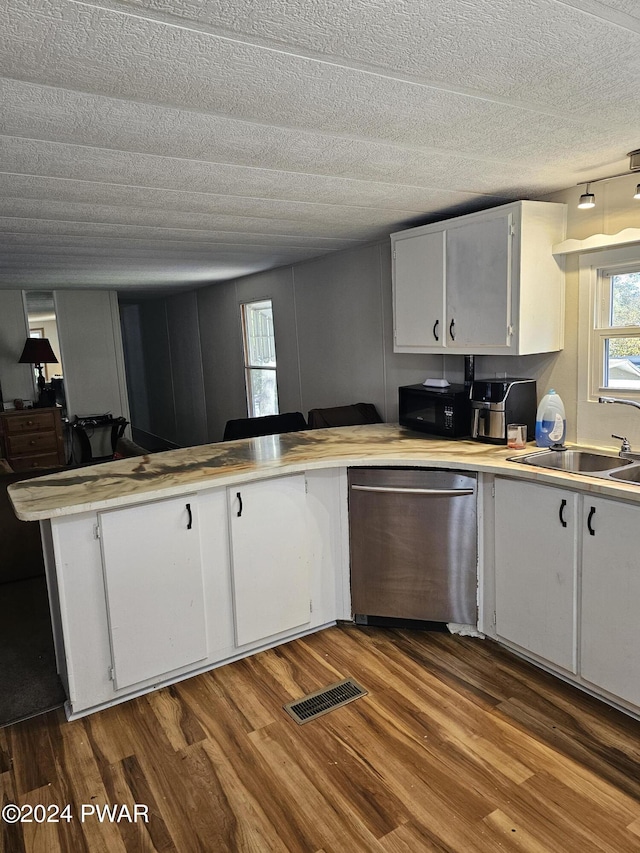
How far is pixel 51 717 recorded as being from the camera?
2.45 m

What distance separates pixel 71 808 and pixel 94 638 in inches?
24.1

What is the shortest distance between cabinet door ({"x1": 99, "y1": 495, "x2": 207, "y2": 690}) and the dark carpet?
0.40m

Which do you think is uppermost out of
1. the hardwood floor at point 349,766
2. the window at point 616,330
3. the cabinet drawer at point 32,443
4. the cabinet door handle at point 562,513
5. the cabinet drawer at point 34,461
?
the window at point 616,330

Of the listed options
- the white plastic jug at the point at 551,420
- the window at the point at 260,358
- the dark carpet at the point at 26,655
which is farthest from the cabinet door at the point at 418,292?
the dark carpet at the point at 26,655

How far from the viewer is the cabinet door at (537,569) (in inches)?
96.6

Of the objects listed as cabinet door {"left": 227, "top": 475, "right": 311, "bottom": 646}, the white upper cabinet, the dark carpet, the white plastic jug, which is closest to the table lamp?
the dark carpet

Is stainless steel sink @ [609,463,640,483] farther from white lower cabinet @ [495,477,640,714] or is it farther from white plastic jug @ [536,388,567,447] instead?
white plastic jug @ [536,388,567,447]

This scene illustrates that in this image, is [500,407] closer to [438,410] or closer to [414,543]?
[438,410]

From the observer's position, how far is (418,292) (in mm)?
3484

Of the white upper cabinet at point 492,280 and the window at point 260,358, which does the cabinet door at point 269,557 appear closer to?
the white upper cabinet at point 492,280

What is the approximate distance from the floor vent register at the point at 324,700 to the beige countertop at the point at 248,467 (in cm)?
97

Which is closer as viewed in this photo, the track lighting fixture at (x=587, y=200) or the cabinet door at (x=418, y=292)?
the track lighting fixture at (x=587, y=200)

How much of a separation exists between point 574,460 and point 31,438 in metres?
5.81

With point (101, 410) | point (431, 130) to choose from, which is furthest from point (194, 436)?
point (431, 130)
